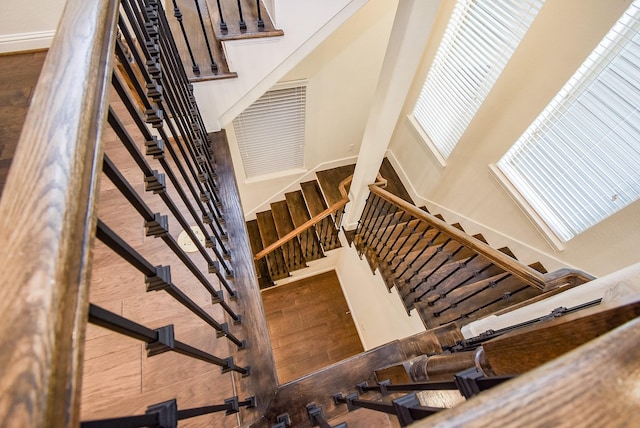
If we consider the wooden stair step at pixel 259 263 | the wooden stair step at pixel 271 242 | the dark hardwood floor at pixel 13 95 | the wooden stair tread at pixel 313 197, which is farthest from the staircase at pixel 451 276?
the dark hardwood floor at pixel 13 95

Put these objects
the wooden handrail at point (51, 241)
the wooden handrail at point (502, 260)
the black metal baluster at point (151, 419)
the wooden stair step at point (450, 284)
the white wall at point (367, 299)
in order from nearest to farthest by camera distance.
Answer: the wooden handrail at point (51, 241) < the black metal baluster at point (151, 419) < the wooden handrail at point (502, 260) < the wooden stair step at point (450, 284) < the white wall at point (367, 299)

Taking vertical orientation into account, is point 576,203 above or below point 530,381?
above

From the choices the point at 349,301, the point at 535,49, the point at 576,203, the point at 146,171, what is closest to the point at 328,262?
the point at 349,301

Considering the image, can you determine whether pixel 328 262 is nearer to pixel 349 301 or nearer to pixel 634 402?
pixel 349 301

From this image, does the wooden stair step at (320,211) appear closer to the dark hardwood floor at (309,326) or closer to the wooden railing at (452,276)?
the wooden railing at (452,276)

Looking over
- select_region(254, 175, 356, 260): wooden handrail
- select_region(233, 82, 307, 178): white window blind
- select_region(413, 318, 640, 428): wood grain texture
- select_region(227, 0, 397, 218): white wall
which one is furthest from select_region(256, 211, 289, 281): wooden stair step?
select_region(413, 318, 640, 428): wood grain texture

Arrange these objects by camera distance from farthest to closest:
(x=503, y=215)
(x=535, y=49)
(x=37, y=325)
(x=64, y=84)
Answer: (x=503, y=215) < (x=535, y=49) < (x=64, y=84) < (x=37, y=325)

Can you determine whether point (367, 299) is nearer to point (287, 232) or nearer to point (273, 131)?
point (287, 232)

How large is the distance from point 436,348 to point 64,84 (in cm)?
228

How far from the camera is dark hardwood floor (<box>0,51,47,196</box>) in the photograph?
1753 mm

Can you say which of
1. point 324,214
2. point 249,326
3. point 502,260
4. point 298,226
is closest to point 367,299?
point 324,214

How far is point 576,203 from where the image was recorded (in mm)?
2406

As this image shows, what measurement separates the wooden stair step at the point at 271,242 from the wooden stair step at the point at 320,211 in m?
0.66

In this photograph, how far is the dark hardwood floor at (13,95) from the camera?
1753 millimetres
